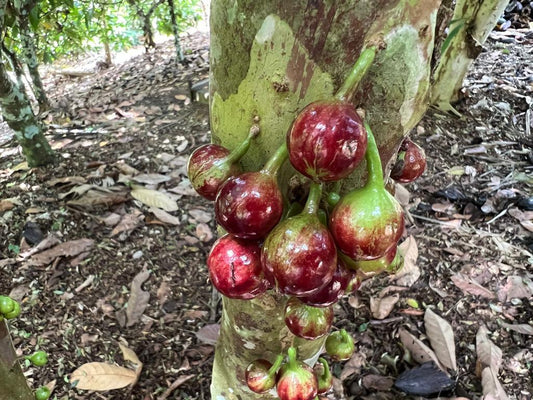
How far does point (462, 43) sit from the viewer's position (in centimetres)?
373

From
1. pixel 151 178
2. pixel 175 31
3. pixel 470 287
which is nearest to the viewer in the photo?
pixel 470 287

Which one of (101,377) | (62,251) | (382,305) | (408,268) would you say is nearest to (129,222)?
(62,251)

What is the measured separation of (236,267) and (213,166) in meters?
0.20

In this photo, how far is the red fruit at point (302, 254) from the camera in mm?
748

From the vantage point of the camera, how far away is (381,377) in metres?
2.01

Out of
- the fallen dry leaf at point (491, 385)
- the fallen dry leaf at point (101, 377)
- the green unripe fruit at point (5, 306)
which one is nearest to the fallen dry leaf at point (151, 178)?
the fallen dry leaf at point (101, 377)

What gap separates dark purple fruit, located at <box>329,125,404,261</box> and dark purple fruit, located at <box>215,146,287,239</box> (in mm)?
120

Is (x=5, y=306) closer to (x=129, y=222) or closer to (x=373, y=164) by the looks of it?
(x=373, y=164)

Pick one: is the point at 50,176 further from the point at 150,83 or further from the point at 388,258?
the point at 388,258

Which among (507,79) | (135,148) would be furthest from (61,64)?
(507,79)

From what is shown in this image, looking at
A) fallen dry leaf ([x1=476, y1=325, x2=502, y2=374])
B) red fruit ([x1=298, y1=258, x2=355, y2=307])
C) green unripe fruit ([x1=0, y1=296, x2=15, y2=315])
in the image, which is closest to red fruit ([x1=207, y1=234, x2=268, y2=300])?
red fruit ([x1=298, y1=258, x2=355, y2=307])

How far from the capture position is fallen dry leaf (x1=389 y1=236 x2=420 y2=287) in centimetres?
243

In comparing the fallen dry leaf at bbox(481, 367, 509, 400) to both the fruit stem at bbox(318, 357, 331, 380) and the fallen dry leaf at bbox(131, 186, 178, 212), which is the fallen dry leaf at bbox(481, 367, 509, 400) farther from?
the fallen dry leaf at bbox(131, 186, 178, 212)

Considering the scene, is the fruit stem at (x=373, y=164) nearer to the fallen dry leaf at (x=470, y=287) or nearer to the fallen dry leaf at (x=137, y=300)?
the fallen dry leaf at (x=137, y=300)
